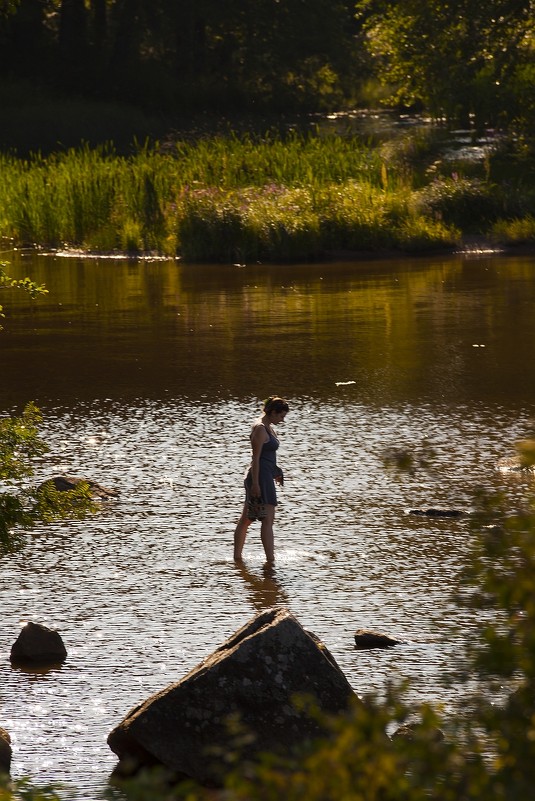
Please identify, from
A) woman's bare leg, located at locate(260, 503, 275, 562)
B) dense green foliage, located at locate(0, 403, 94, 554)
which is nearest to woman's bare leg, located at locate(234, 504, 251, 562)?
woman's bare leg, located at locate(260, 503, 275, 562)

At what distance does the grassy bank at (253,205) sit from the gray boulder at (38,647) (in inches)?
915

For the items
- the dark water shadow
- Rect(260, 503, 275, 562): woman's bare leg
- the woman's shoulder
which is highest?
the woman's shoulder

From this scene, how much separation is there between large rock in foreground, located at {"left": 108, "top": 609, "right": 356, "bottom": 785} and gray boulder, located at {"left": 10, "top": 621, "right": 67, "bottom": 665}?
149cm

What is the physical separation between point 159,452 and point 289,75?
59.6 m

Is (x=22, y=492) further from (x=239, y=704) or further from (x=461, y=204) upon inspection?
(x=461, y=204)

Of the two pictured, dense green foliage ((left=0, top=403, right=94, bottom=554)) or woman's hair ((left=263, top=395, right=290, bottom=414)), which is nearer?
dense green foliage ((left=0, top=403, right=94, bottom=554))

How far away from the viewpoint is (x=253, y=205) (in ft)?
107

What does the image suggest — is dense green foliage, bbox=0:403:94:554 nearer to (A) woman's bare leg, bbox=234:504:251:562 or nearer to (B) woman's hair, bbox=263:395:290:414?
(A) woman's bare leg, bbox=234:504:251:562

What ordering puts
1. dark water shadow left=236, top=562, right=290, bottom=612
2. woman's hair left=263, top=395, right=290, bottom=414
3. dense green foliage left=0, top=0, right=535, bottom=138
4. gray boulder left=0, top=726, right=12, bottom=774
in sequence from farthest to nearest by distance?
1. dense green foliage left=0, top=0, right=535, bottom=138
2. woman's hair left=263, top=395, right=290, bottom=414
3. dark water shadow left=236, top=562, right=290, bottom=612
4. gray boulder left=0, top=726, right=12, bottom=774

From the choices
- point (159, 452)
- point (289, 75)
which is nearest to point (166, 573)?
point (159, 452)

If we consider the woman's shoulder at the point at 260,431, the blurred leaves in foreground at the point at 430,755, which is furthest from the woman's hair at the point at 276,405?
the blurred leaves in foreground at the point at 430,755

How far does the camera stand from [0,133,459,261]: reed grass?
106 ft

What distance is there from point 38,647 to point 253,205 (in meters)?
24.2

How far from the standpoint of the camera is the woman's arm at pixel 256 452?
11414 millimetres
